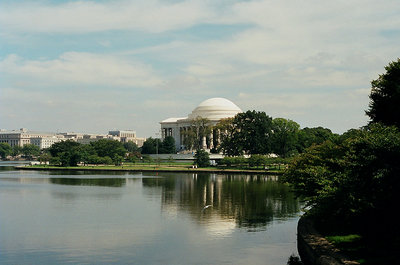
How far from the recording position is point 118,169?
92438 millimetres

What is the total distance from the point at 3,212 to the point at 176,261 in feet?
62.4

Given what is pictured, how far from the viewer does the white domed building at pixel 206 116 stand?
13771cm

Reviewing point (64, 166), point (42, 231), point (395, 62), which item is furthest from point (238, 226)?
point (64, 166)

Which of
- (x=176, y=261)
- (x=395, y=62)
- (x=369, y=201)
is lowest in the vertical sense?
(x=176, y=261)

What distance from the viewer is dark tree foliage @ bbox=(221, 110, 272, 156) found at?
95.5 metres

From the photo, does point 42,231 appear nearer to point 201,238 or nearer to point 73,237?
point 73,237

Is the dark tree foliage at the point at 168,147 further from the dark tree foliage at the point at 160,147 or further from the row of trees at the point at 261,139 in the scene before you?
the row of trees at the point at 261,139

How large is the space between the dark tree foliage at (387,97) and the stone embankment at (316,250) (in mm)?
10465

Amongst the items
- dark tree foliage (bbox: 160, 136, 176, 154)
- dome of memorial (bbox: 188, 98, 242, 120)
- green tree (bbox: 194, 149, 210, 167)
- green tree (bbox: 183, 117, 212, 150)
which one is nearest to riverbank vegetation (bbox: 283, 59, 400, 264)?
green tree (bbox: 194, 149, 210, 167)

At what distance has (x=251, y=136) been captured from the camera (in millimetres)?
97188

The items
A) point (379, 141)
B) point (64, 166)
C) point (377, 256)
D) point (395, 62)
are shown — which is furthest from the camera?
point (64, 166)

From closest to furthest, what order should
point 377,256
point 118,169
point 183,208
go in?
point 377,256, point 183,208, point 118,169

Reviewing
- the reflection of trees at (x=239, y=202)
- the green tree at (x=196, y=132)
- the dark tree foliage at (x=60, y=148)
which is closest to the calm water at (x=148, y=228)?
the reflection of trees at (x=239, y=202)

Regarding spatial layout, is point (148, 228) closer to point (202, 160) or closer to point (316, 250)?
point (316, 250)
